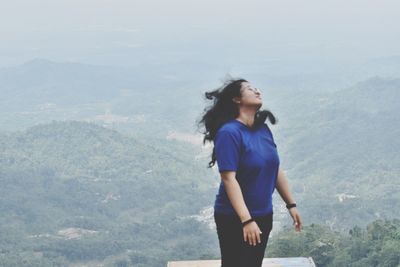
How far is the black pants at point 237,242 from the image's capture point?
3.39m

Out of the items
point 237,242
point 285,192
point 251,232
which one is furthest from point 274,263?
point 251,232

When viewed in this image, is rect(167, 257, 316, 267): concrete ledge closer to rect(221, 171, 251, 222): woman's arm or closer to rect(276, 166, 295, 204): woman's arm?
rect(276, 166, 295, 204): woman's arm

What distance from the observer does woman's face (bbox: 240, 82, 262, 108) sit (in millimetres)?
3486

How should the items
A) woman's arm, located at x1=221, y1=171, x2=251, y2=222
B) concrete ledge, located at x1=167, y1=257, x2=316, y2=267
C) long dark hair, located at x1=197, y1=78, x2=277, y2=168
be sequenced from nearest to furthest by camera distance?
woman's arm, located at x1=221, y1=171, x2=251, y2=222
long dark hair, located at x1=197, y1=78, x2=277, y2=168
concrete ledge, located at x1=167, y1=257, x2=316, y2=267

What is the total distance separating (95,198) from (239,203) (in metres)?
58.6

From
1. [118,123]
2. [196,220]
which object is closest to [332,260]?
[196,220]

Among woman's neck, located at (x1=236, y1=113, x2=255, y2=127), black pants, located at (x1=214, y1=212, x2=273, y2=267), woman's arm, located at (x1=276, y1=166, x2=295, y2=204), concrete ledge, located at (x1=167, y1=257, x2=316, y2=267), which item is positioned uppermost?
woman's neck, located at (x1=236, y1=113, x2=255, y2=127)

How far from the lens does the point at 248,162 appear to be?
3.32 m

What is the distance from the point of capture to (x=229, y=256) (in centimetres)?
348

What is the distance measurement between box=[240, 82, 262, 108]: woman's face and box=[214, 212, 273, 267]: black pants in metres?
0.54

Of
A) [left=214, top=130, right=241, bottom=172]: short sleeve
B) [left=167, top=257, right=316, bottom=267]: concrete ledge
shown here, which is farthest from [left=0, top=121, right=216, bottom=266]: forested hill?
[left=214, top=130, right=241, bottom=172]: short sleeve

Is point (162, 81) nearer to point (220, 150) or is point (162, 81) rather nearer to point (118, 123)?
point (118, 123)

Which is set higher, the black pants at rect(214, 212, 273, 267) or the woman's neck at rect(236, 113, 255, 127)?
the woman's neck at rect(236, 113, 255, 127)

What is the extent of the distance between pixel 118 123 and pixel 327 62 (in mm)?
103536
